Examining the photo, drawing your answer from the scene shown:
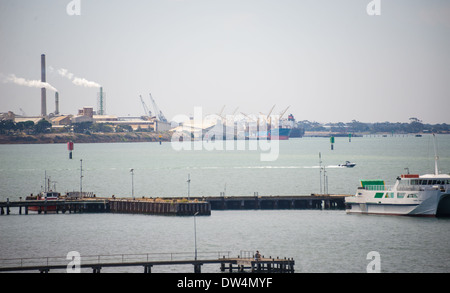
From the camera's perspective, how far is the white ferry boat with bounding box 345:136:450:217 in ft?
291

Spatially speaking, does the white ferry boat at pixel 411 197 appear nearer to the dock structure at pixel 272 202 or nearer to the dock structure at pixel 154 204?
the dock structure at pixel 154 204

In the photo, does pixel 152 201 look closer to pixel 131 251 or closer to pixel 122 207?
pixel 122 207

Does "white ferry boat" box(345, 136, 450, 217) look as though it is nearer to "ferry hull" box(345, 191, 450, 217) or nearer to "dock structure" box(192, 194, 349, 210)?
"ferry hull" box(345, 191, 450, 217)

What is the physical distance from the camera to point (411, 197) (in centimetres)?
9088

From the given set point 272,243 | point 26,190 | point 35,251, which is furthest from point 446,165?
point 35,251

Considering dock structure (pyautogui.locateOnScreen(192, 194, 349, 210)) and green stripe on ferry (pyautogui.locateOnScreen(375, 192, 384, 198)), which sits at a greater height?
green stripe on ferry (pyautogui.locateOnScreen(375, 192, 384, 198))

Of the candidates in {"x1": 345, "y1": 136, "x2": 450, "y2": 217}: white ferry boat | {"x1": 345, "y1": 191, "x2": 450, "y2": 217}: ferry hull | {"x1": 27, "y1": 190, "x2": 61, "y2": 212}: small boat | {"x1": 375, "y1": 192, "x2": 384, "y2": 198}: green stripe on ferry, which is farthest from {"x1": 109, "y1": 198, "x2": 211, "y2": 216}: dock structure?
{"x1": 375, "y1": 192, "x2": 384, "y2": 198}: green stripe on ferry

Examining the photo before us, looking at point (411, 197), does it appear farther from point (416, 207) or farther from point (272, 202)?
point (272, 202)

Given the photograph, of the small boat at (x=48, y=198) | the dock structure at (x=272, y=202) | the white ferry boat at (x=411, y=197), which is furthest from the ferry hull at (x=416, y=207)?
the small boat at (x=48, y=198)

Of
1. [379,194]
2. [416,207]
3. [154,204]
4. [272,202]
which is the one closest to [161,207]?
[154,204]

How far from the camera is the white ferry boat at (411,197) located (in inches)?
3489

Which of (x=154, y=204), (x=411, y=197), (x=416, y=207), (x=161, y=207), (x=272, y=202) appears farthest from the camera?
(x=272, y=202)

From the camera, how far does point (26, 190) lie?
14062 cm
